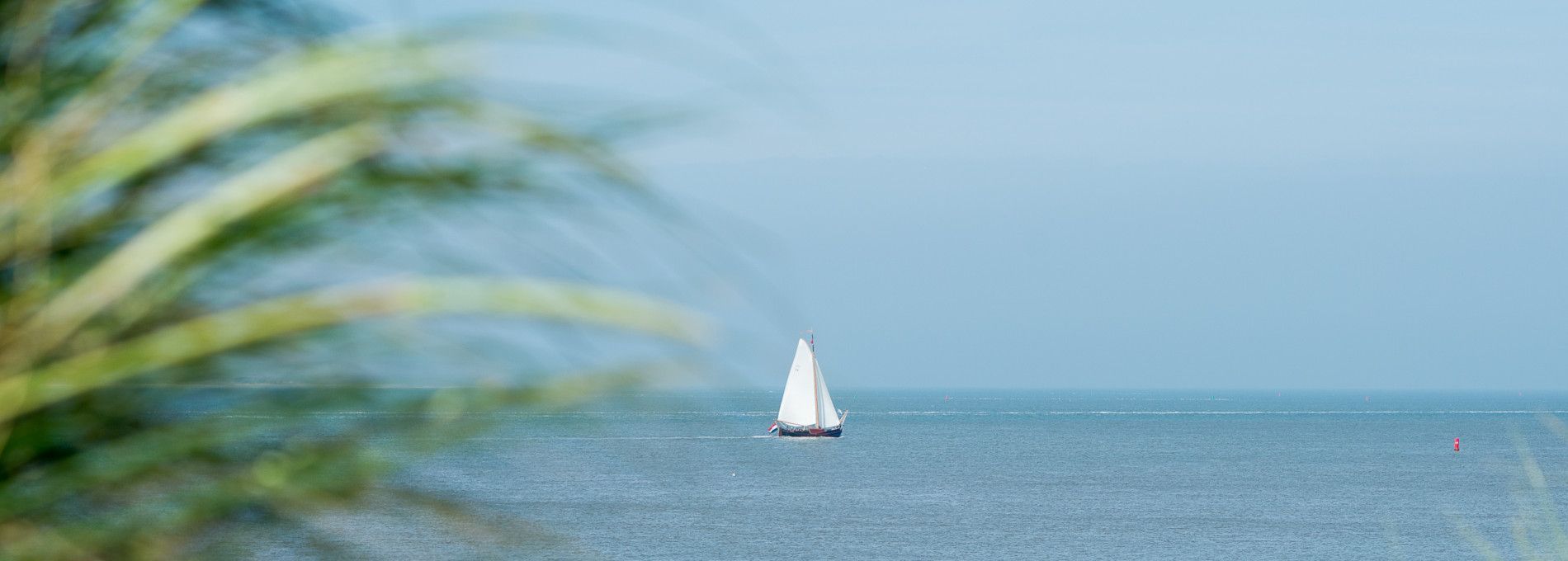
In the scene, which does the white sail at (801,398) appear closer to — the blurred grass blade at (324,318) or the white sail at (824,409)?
the white sail at (824,409)

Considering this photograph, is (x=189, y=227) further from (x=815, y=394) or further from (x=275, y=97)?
(x=815, y=394)

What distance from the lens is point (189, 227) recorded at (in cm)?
79

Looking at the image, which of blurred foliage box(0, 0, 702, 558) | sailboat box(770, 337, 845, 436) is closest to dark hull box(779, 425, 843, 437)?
sailboat box(770, 337, 845, 436)

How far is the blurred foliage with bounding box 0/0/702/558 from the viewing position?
80 centimetres

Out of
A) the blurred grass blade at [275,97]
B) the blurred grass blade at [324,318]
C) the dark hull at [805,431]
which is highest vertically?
the dark hull at [805,431]

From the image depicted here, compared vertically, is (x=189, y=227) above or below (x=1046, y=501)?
above

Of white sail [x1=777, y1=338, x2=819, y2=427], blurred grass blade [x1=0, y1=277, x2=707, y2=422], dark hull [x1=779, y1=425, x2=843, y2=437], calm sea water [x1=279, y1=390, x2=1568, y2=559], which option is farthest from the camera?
dark hull [x1=779, y1=425, x2=843, y2=437]

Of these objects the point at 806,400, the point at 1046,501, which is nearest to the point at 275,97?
the point at 1046,501

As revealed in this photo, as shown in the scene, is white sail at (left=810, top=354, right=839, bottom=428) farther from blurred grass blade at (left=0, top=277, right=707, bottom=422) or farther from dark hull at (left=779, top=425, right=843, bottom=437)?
blurred grass blade at (left=0, top=277, right=707, bottom=422)

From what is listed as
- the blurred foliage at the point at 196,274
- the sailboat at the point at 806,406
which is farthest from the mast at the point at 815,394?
the blurred foliage at the point at 196,274

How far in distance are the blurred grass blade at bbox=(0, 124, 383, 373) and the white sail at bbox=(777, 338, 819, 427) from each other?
94.3 m

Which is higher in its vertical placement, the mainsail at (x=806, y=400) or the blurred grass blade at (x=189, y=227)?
the mainsail at (x=806, y=400)

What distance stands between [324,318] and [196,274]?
109 mm

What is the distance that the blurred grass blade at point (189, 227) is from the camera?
0.79 m
